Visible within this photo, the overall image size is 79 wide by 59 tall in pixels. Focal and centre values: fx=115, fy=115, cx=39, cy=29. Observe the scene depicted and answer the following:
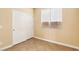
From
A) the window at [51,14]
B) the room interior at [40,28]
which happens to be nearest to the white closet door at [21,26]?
the room interior at [40,28]

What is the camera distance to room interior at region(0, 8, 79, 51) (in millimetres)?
1710

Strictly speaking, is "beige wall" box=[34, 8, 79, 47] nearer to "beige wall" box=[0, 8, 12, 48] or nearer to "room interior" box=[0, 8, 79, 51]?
"room interior" box=[0, 8, 79, 51]

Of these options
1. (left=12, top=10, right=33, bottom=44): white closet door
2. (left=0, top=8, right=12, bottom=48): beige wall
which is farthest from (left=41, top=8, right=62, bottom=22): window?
(left=0, top=8, right=12, bottom=48): beige wall

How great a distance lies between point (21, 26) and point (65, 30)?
26.3 inches

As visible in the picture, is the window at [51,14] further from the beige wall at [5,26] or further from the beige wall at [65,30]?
the beige wall at [5,26]

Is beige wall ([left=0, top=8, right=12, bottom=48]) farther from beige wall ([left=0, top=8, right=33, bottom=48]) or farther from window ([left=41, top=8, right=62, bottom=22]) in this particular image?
window ([left=41, top=8, right=62, bottom=22])

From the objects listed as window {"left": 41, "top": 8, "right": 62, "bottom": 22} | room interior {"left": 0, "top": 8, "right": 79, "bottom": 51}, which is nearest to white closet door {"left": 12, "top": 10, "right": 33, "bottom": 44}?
room interior {"left": 0, "top": 8, "right": 79, "bottom": 51}

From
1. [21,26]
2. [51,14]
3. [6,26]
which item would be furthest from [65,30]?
[6,26]

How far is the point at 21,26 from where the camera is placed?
68.4 inches

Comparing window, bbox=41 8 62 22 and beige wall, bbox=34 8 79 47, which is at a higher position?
window, bbox=41 8 62 22

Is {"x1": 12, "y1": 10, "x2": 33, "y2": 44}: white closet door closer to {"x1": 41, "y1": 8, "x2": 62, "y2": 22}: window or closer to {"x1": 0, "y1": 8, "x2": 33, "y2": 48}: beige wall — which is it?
{"x1": 0, "y1": 8, "x2": 33, "y2": 48}: beige wall

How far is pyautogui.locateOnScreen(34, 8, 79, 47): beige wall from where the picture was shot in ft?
Result: 5.60
